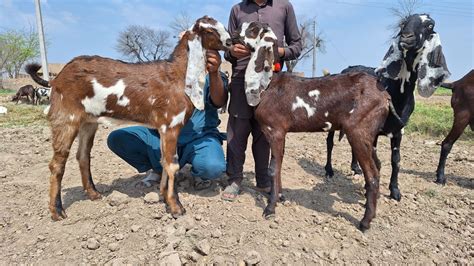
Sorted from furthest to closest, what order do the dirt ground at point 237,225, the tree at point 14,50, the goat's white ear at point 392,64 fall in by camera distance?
the tree at point 14,50 → the goat's white ear at point 392,64 → the dirt ground at point 237,225

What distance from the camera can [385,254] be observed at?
301cm

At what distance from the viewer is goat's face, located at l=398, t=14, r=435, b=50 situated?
329cm

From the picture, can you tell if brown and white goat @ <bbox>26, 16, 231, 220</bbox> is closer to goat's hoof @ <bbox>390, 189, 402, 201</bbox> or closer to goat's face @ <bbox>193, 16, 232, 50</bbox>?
goat's face @ <bbox>193, 16, 232, 50</bbox>

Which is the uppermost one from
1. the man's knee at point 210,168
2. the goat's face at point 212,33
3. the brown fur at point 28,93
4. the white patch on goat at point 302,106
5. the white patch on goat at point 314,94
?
the goat's face at point 212,33

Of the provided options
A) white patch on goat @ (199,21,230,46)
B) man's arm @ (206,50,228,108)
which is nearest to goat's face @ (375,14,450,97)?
white patch on goat @ (199,21,230,46)

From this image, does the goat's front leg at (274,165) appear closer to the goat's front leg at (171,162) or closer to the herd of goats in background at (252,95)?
the herd of goats in background at (252,95)

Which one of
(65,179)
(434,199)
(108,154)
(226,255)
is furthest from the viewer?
(108,154)

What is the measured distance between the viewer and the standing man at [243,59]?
11.9 ft

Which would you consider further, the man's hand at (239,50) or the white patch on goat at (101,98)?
the man's hand at (239,50)

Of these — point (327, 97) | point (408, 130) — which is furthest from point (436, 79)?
point (408, 130)

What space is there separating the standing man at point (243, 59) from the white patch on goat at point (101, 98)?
1075 millimetres

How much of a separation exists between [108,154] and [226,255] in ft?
12.4

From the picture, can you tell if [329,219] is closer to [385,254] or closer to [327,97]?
[385,254]

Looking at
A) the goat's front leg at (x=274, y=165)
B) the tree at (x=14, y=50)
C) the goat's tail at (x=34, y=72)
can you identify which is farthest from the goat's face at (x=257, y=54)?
the tree at (x=14, y=50)
